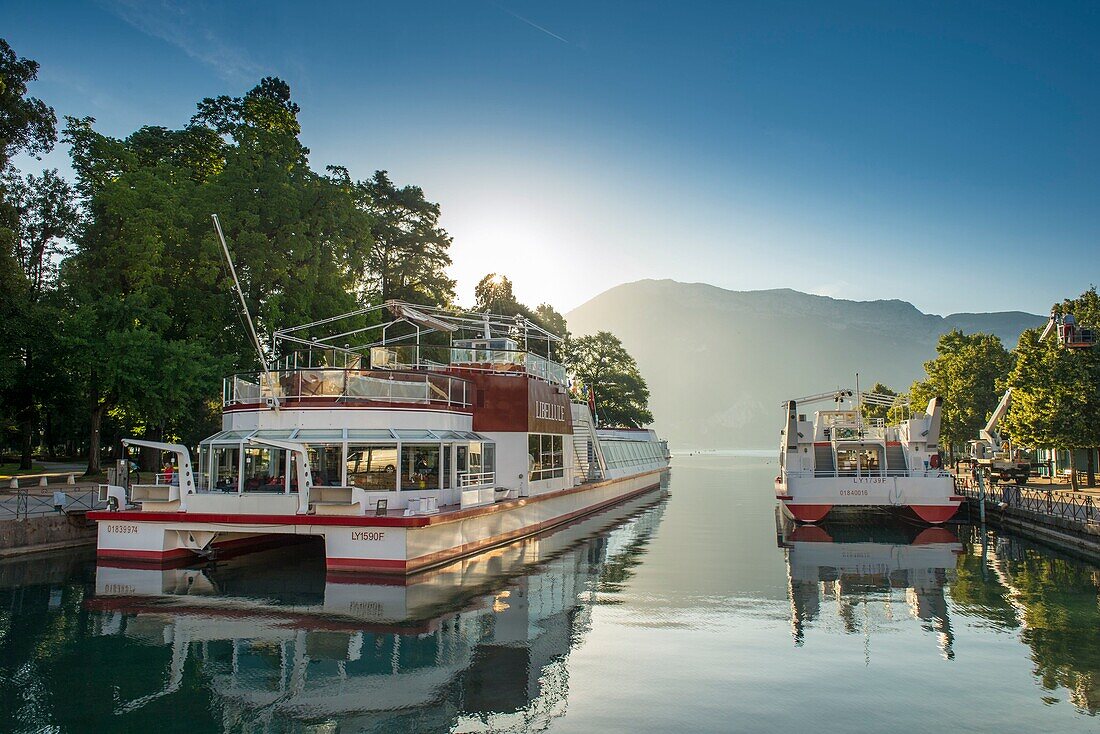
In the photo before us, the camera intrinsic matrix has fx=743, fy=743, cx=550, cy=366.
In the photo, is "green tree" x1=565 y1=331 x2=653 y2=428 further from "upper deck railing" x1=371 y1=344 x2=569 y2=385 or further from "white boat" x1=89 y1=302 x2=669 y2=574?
"white boat" x1=89 y1=302 x2=669 y2=574

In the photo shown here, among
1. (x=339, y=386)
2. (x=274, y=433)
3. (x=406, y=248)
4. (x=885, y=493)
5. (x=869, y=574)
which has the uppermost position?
(x=406, y=248)

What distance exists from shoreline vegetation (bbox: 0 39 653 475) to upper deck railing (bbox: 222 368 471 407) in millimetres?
8771

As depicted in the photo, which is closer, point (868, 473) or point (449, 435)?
point (449, 435)

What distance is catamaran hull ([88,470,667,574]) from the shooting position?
19.0 meters

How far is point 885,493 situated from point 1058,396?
13.7 meters

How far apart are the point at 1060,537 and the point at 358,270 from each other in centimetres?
3853

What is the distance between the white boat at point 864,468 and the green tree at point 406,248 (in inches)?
1197

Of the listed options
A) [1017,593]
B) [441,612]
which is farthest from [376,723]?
[1017,593]

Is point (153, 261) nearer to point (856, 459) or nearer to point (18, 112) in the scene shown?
point (18, 112)

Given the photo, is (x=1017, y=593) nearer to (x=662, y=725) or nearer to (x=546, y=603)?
(x=546, y=603)

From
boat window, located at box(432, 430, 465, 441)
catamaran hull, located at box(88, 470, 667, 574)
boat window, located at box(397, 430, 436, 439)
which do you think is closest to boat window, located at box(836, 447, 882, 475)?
catamaran hull, located at box(88, 470, 667, 574)

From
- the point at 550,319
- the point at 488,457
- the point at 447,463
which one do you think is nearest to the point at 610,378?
the point at 550,319

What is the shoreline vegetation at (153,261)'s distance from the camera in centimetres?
3053

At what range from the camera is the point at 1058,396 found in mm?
37219
